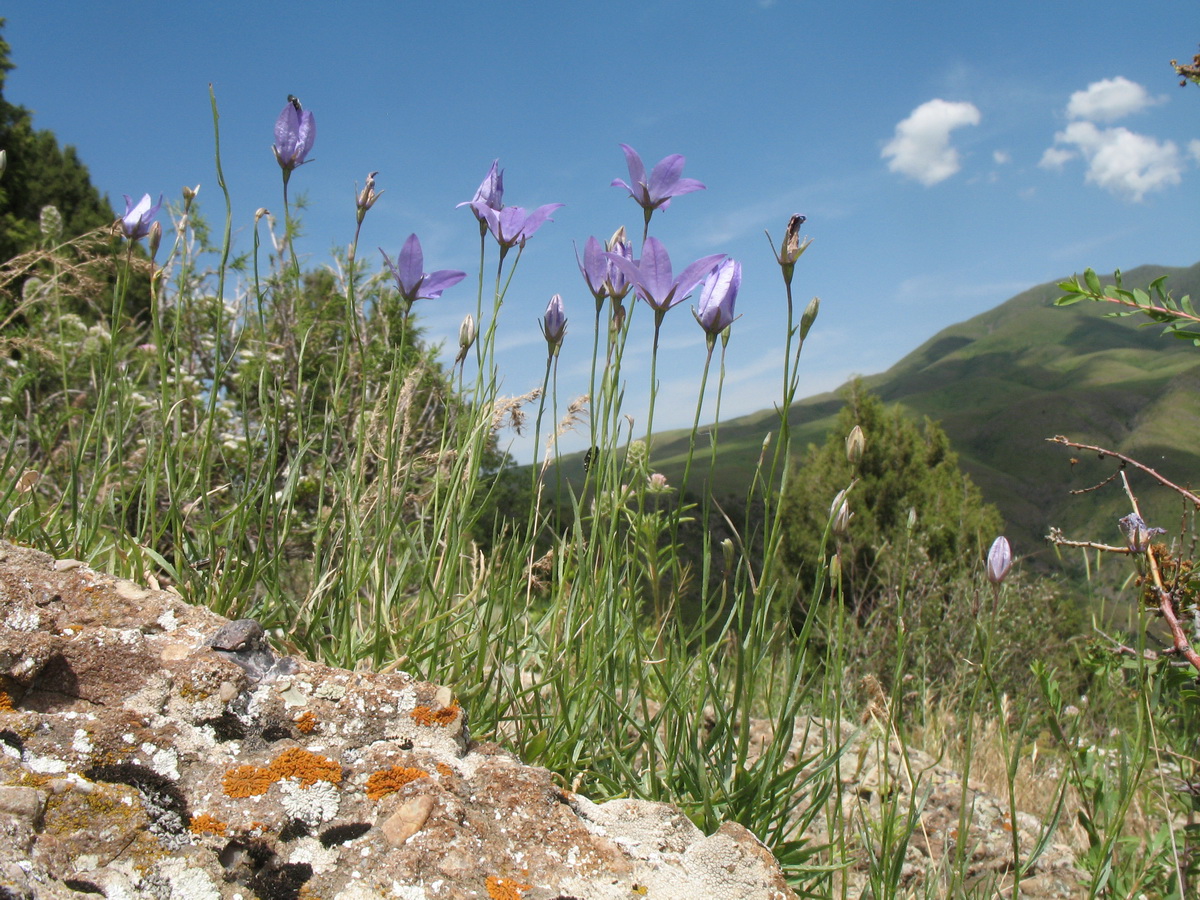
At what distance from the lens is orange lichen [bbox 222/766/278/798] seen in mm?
1108

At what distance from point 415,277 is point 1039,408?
4708 inches

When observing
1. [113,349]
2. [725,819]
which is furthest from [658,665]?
[113,349]

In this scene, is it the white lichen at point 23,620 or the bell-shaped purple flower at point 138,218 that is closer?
the white lichen at point 23,620

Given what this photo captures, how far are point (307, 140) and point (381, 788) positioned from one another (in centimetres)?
150

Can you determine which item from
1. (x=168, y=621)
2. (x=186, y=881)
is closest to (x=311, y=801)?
(x=186, y=881)

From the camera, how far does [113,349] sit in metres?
1.88

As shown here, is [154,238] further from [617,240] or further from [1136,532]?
[1136,532]

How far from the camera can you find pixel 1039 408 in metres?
105

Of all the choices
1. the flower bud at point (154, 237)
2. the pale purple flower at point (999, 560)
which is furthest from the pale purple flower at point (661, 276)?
the flower bud at point (154, 237)

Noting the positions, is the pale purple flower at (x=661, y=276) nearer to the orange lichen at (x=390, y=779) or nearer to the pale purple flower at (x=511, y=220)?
the pale purple flower at (x=511, y=220)

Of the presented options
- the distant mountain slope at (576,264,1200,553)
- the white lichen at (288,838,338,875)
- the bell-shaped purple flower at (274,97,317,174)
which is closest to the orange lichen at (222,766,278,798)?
the white lichen at (288,838,338,875)

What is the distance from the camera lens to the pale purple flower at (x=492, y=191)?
6.34 feet

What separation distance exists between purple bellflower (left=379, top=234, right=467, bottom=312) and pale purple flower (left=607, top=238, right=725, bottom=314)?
0.57 metres

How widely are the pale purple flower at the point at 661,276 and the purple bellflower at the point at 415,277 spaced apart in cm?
57
